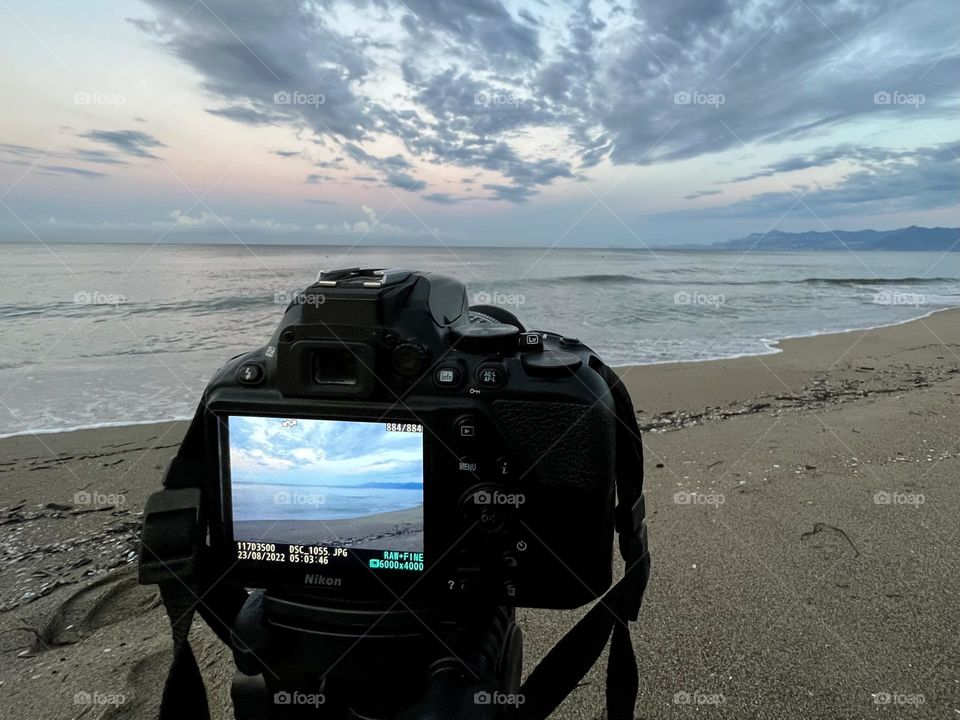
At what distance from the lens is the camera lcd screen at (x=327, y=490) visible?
3.49ft

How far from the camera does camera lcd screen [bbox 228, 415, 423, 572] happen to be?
3.49 feet

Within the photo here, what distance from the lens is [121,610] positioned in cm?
208

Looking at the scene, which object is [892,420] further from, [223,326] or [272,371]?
[223,326]
